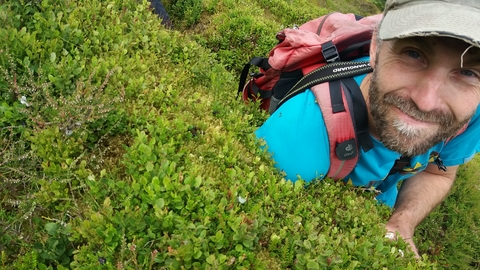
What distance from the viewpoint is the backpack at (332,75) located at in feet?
11.7

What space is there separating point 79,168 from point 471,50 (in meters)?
3.29

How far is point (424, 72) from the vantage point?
3049 millimetres

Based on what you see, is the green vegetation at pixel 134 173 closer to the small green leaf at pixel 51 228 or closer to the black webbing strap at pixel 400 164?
the small green leaf at pixel 51 228

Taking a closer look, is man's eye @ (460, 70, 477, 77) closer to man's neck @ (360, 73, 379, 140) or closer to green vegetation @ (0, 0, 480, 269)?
man's neck @ (360, 73, 379, 140)

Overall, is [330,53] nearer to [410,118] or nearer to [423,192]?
[410,118]

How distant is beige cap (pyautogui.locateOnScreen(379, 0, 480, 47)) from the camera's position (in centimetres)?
263

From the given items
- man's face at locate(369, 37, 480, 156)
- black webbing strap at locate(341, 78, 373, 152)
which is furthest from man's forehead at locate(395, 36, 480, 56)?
black webbing strap at locate(341, 78, 373, 152)

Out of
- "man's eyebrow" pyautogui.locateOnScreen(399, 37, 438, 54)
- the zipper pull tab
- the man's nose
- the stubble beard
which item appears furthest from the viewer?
the zipper pull tab

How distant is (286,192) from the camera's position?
3.57m

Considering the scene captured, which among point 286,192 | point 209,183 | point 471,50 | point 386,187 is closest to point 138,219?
point 209,183

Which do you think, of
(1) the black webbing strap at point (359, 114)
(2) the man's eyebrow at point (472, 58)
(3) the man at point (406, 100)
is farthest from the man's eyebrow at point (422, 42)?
(1) the black webbing strap at point (359, 114)

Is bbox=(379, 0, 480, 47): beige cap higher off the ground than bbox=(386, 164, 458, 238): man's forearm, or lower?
higher

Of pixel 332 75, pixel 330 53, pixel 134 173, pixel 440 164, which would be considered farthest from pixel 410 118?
pixel 134 173

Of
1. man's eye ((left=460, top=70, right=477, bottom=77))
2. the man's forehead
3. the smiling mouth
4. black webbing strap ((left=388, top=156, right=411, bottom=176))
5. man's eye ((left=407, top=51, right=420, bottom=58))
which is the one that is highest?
the man's forehead
